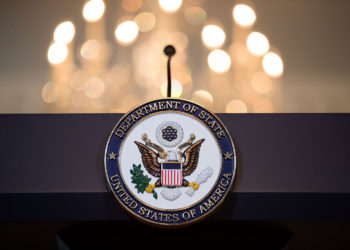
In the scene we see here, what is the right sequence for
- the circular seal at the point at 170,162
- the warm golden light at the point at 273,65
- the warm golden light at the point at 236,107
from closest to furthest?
the circular seal at the point at 170,162 → the warm golden light at the point at 236,107 → the warm golden light at the point at 273,65

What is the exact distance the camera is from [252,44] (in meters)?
3.22

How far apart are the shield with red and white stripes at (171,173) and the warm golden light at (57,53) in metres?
1.50

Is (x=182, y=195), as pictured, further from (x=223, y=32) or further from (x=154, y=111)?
(x=223, y=32)

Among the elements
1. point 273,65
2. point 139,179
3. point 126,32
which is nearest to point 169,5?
point 126,32

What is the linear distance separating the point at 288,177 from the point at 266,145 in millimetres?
219

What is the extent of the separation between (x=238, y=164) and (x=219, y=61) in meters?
1.17

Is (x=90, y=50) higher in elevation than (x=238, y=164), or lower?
higher

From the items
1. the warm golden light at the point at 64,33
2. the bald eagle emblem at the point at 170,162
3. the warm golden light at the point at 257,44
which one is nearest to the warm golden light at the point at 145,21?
the warm golden light at the point at 64,33

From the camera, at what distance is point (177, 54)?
10.3ft

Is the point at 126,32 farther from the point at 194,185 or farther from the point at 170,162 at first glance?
the point at 194,185

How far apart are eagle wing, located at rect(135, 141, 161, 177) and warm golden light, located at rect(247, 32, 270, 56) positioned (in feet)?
4.85

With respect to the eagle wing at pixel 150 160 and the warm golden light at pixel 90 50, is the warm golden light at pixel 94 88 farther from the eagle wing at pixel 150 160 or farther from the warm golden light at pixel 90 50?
the eagle wing at pixel 150 160

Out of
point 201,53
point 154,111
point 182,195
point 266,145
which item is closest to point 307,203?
point 266,145

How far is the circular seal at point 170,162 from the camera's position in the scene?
6.80 ft
